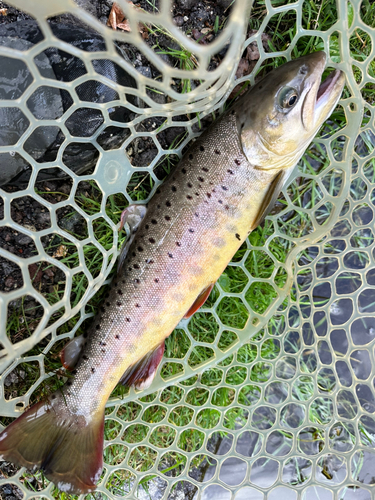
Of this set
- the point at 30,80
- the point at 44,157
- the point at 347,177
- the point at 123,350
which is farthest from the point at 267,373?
the point at 30,80

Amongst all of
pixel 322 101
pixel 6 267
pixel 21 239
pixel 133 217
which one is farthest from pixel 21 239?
pixel 322 101

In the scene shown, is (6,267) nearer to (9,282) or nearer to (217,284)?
(9,282)

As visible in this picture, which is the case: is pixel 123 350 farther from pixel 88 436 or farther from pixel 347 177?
pixel 347 177

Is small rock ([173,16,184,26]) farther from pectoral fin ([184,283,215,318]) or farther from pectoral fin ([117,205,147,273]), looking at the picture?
pectoral fin ([184,283,215,318])

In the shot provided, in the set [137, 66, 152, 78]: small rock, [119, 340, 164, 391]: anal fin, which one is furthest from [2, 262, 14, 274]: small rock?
[137, 66, 152, 78]: small rock

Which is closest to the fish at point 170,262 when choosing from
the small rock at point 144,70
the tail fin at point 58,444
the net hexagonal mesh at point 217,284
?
the tail fin at point 58,444

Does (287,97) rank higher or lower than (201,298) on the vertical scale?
higher

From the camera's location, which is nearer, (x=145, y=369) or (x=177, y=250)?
(x=177, y=250)
